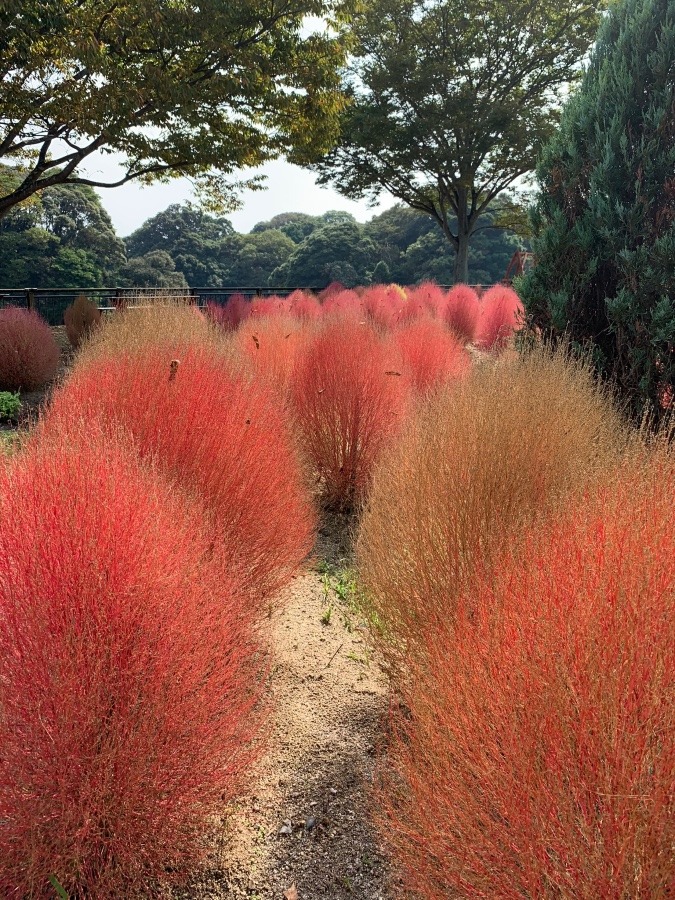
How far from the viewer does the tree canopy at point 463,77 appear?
1498 centimetres

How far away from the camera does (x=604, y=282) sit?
4.11 m

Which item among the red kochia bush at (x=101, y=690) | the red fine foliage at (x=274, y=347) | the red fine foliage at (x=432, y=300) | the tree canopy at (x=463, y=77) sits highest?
the tree canopy at (x=463, y=77)

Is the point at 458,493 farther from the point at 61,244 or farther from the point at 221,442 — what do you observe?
the point at 61,244

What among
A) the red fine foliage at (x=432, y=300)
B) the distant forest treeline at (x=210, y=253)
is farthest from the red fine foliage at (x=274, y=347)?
the distant forest treeline at (x=210, y=253)

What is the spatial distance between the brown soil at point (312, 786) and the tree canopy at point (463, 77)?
50.9ft

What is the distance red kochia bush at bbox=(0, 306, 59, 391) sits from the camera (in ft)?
27.8

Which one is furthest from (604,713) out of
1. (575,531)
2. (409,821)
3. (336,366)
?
(336,366)

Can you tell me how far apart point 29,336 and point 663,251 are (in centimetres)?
860

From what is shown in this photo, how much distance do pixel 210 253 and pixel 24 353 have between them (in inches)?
1368

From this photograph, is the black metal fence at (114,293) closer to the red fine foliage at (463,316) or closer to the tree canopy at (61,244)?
the red fine foliage at (463,316)

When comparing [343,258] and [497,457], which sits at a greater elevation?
[343,258]

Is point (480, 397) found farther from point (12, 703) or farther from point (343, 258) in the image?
point (343, 258)

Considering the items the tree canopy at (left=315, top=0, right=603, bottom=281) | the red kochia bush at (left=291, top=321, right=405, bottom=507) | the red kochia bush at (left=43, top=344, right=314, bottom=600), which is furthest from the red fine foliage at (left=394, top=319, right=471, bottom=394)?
the tree canopy at (left=315, top=0, right=603, bottom=281)

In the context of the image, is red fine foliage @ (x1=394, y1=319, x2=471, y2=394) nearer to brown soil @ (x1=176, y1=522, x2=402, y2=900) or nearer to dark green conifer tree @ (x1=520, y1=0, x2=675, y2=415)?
dark green conifer tree @ (x1=520, y1=0, x2=675, y2=415)
